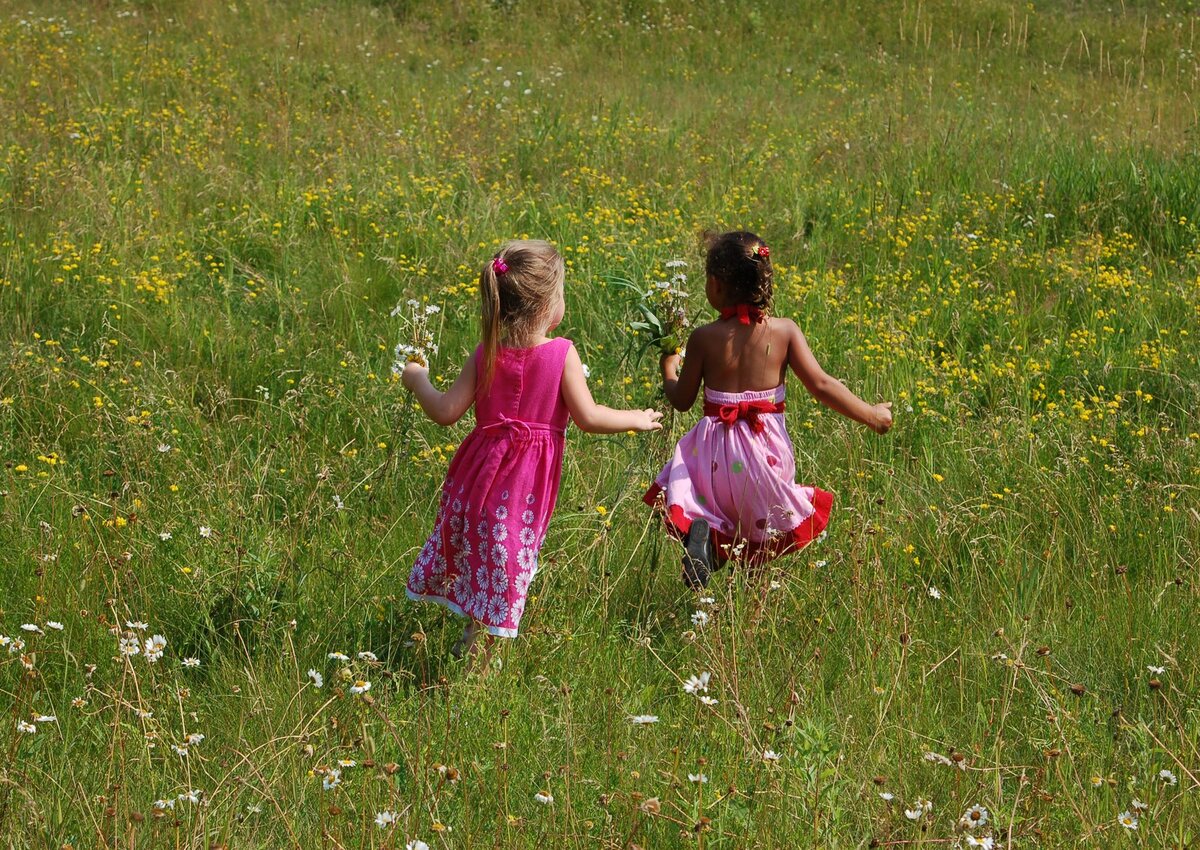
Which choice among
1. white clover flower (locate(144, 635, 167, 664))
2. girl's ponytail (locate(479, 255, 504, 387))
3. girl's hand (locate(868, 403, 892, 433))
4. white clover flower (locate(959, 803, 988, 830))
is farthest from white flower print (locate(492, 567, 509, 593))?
white clover flower (locate(959, 803, 988, 830))

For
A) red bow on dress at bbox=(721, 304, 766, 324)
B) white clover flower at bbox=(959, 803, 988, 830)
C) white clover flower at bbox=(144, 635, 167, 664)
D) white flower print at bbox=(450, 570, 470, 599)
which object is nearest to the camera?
white clover flower at bbox=(959, 803, 988, 830)

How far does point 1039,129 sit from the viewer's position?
28.8ft

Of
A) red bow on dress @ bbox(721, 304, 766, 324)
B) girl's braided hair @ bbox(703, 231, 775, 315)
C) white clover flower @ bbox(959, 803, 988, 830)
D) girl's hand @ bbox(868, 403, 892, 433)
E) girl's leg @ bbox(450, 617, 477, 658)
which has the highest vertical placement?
girl's braided hair @ bbox(703, 231, 775, 315)

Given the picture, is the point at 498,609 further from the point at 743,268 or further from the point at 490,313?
the point at 743,268

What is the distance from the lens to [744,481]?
3680 millimetres

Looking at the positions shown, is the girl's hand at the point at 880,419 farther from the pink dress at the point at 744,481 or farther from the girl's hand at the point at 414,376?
the girl's hand at the point at 414,376

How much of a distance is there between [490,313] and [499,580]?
2.34 feet

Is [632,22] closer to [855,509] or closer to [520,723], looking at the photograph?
[855,509]

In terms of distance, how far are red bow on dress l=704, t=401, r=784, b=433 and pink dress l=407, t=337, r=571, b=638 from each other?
54 cm

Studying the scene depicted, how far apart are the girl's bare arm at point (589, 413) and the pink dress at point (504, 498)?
0.03 m

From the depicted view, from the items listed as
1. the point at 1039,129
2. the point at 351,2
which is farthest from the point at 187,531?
the point at 351,2

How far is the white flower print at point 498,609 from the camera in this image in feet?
10.8

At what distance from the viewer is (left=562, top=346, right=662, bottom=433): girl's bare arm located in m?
3.29

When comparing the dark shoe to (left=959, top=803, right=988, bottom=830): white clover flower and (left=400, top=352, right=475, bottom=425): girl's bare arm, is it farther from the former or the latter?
(left=959, top=803, right=988, bottom=830): white clover flower
